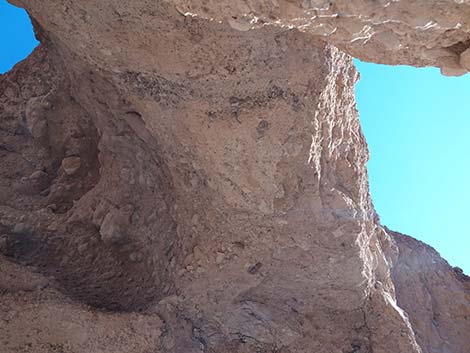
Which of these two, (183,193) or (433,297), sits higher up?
(433,297)

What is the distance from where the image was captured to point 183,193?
2922mm

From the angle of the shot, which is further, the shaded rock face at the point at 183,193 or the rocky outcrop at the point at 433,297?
the rocky outcrop at the point at 433,297

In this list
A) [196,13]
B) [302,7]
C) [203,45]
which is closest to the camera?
[302,7]

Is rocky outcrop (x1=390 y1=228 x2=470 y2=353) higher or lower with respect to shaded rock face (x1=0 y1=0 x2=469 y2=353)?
higher

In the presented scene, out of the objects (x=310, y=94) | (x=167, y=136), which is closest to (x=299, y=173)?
(x=310, y=94)

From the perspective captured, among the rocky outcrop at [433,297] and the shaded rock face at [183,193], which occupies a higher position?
the rocky outcrop at [433,297]

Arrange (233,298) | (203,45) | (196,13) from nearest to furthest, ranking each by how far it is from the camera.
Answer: (196,13) → (203,45) → (233,298)

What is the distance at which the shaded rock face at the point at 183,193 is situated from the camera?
234cm

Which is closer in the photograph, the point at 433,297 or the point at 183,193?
the point at 183,193

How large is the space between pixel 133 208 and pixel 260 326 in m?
1.17

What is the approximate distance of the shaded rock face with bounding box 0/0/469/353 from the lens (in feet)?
7.68

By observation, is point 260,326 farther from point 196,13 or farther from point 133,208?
point 196,13

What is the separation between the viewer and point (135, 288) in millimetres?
2895

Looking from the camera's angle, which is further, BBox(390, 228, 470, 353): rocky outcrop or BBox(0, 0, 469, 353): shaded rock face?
BBox(390, 228, 470, 353): rocky outcrop
